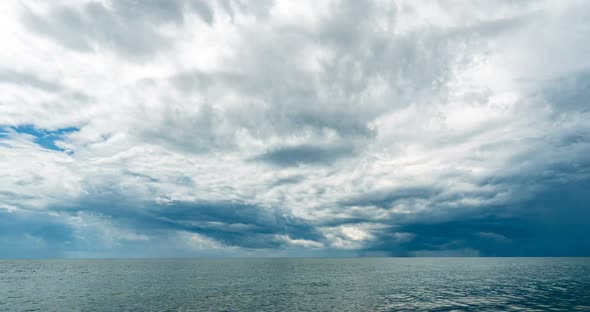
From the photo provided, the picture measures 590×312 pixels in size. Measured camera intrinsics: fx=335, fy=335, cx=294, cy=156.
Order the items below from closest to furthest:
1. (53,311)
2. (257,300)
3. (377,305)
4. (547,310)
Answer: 1. (547,310)
2. (53,311)
3. (377,305)
4. (257,300)

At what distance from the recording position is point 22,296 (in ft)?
254

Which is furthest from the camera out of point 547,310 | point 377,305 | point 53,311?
point 377,305

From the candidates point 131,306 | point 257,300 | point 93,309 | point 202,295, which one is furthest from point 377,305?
point 93,309

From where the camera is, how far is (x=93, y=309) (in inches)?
2319

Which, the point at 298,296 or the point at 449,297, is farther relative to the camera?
the point at 298,296

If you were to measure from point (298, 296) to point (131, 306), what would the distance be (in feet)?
114

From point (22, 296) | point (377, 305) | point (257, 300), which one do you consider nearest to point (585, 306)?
point (377, 305)

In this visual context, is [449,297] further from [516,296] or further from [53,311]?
[53,311]

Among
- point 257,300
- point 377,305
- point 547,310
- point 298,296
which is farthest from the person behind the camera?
point 298,296

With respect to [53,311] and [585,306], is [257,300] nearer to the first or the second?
[53,311]

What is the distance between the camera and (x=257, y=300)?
70000 mm

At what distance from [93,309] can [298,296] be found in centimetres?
4069

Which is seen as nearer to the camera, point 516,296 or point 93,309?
point 93,309

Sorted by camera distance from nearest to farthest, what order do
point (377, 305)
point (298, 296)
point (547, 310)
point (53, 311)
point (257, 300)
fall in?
point (547, 310) → point (53, 311) → point (377, 305) → point (257, 300) → point (298, 296)
